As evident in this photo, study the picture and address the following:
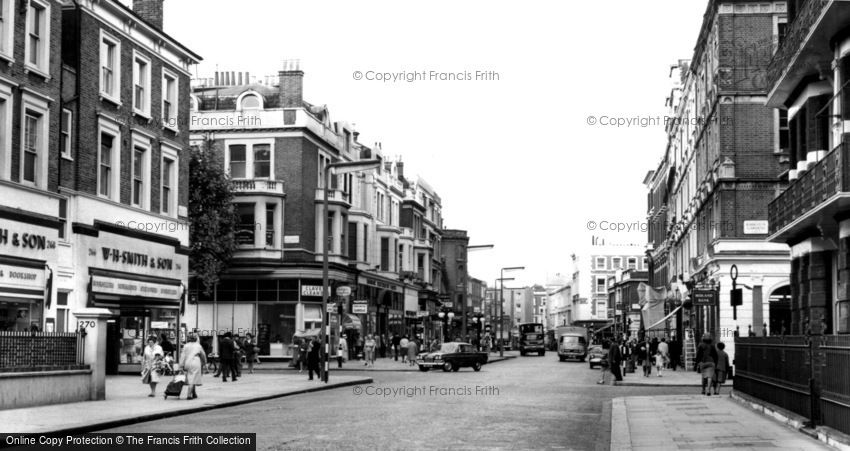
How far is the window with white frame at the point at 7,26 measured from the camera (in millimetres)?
27469

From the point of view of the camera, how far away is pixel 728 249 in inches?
1617

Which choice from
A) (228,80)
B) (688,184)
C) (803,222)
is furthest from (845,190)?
(228,80)

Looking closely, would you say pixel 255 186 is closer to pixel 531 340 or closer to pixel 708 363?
pixel 708 363

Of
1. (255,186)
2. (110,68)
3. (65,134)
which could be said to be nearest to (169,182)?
(110,68)

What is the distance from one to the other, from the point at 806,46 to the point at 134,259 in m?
21.8

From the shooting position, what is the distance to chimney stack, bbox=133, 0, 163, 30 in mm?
38000

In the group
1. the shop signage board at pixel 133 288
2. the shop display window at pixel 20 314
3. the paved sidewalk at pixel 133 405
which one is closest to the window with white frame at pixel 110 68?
the shop signage board at pixel 133 288

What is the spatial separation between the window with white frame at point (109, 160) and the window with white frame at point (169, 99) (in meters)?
3.74

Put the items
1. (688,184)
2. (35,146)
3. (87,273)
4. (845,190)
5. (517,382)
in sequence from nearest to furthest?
1. (845,190)
2. (35,146)
3. (87,273)
4. (517,382)
5. (688,184)

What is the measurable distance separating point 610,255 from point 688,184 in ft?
303

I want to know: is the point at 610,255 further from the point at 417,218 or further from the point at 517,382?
the point at 517,382

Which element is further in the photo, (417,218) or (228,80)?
(417,218)

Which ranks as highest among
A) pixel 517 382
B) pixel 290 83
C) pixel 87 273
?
pixel 290 83

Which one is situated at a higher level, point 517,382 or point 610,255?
point 610,255
